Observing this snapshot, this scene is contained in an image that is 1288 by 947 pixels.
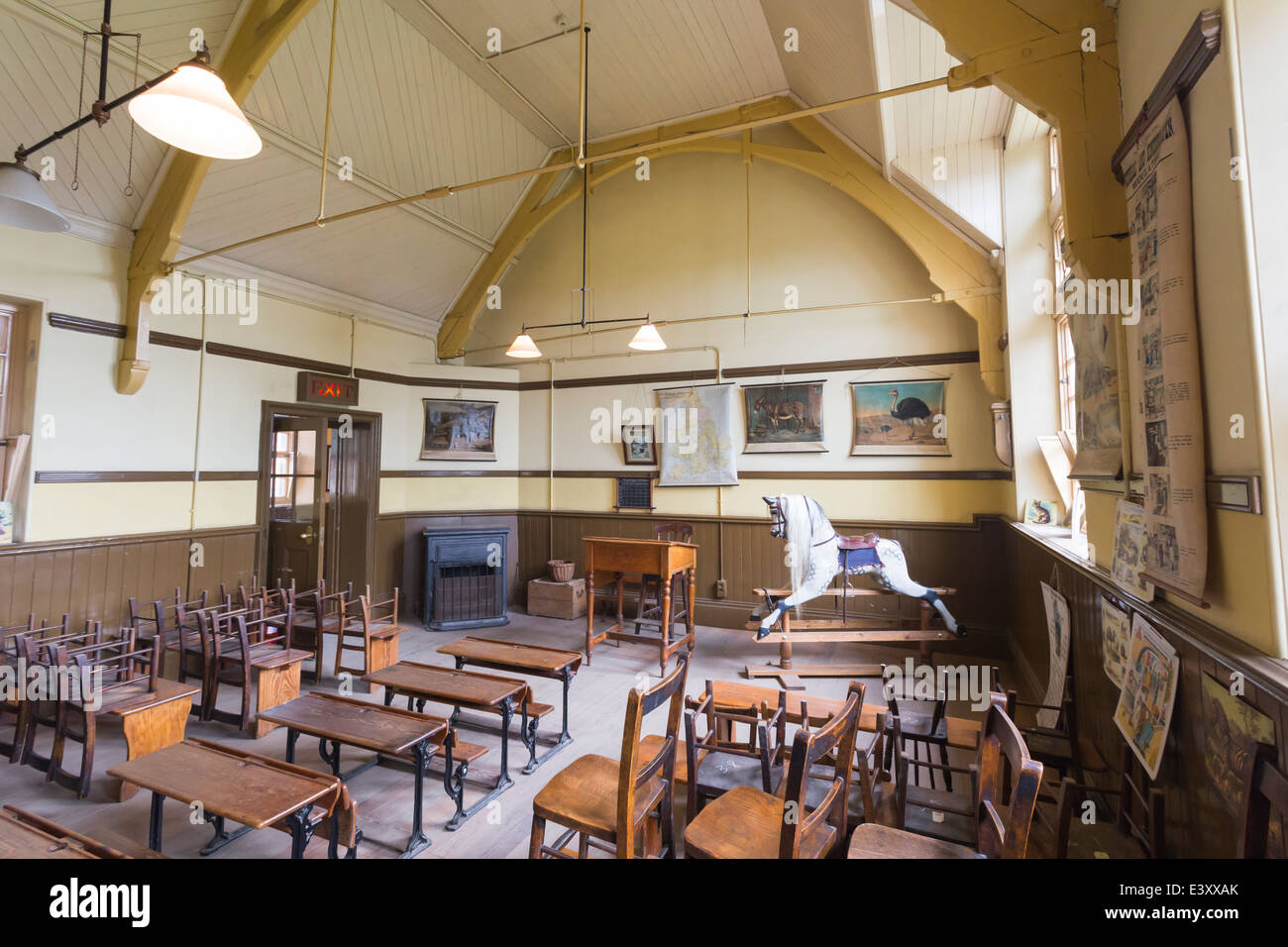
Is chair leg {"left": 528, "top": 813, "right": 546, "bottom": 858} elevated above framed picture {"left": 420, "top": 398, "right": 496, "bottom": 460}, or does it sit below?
below

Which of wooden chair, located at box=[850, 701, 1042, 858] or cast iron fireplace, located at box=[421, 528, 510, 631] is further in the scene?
cast iron fireplace, located at box=[421, 528, 510, 631]

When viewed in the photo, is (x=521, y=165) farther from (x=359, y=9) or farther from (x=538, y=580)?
(x=538, y=580)

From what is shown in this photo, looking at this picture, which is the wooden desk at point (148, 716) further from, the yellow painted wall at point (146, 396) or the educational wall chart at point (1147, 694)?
the educational wall chart at point (1147, 694)

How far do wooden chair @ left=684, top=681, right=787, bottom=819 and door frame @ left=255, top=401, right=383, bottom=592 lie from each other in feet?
18.3

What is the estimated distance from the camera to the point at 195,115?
2271mm

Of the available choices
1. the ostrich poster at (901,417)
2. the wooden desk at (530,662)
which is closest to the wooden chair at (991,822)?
the wooden desk at (530,662)

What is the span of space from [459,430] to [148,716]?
16.4 feet

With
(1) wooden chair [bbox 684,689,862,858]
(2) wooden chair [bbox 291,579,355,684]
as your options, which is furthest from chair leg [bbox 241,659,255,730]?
(1) wooden chair [bbox 684,689,862,858]

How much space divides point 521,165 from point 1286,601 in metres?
7.88

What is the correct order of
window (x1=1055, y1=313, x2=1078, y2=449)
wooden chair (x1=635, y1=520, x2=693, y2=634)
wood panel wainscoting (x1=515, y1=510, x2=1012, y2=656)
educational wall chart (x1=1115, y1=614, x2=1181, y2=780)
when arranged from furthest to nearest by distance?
wooden chair (x1=635, y1=520, x2=693, y2=634) → wood panel wainscoting (x1=515, y1=510, x2=1012, y2=656) → window (x1=1055, y1=313, x2=1078, y2=449) → educational wall chart (x1=1115, y1=614, x2=1181, y2=780)

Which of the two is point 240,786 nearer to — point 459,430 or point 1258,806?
point 1258,806

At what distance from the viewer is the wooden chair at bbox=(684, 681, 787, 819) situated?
2.34 m

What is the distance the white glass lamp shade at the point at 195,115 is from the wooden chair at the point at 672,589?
16.6 ft

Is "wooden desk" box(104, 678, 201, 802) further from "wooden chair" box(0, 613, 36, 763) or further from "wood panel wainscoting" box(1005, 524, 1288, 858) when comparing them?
"wood panel wainscoting" box(1005, 524, 1288, 858)
